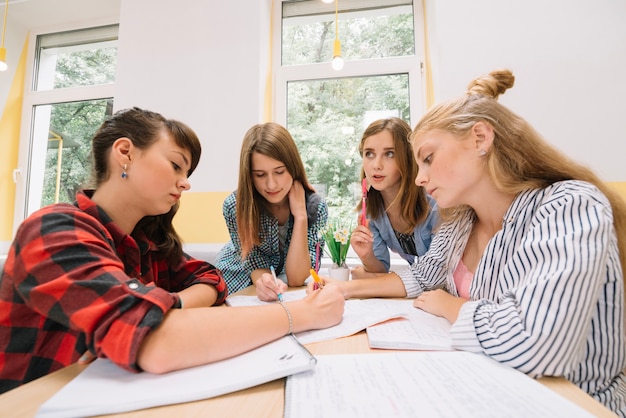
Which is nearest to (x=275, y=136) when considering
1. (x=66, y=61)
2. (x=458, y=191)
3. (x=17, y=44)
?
(x=458, y=191)

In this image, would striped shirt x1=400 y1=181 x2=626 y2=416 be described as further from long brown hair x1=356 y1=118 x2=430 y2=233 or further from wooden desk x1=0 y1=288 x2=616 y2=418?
long brown hair x1=356 y1=118 x2=430 y2=233

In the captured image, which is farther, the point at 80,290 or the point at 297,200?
the point at 297,200

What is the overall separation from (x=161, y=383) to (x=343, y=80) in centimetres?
210

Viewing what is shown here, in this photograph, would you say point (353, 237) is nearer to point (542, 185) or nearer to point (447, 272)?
point (447, 272)

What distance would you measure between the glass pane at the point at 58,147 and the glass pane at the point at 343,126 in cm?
176

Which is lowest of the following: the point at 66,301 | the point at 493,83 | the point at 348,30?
the point at 66,301

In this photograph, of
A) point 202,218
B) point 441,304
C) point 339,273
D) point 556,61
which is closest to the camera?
point 441,304

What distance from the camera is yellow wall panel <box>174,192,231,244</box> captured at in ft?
6.52

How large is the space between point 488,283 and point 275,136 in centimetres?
88

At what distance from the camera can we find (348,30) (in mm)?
2213

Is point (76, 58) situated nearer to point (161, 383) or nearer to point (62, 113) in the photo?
point (62, 113)

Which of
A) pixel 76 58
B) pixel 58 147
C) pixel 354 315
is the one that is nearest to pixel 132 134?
pixel 354 315

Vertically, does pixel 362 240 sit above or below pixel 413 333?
above

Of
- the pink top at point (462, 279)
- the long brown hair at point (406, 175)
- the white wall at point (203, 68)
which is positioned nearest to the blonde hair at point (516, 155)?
the pink top at point (462, 279)
